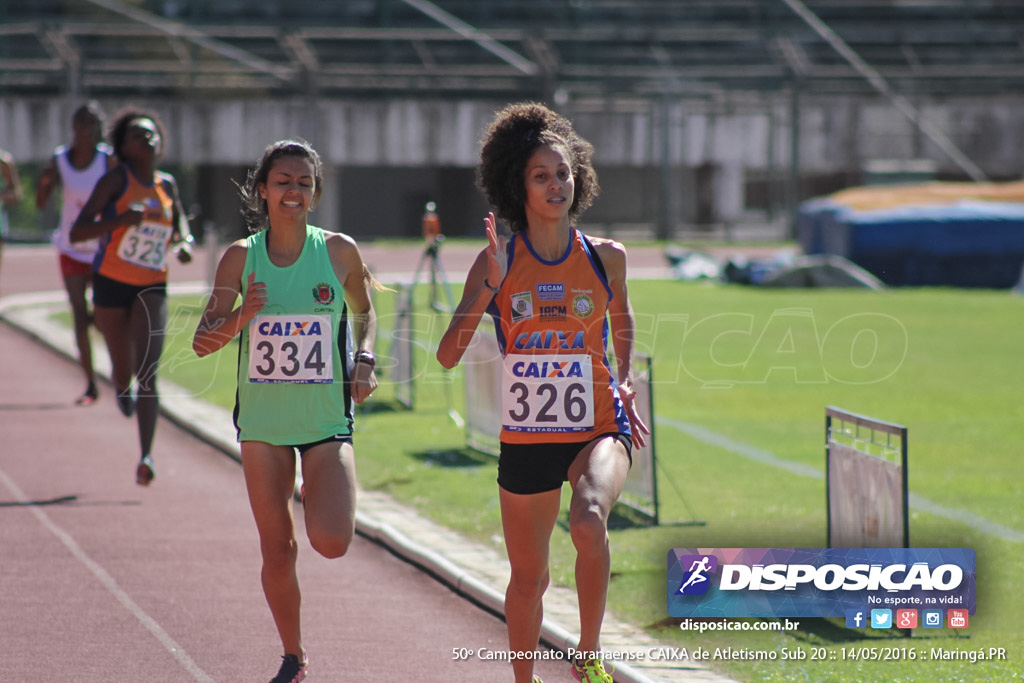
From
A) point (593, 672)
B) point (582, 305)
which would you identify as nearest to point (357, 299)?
point (582, 305)

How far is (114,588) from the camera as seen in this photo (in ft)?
24.7

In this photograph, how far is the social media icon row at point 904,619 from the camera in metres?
6.53

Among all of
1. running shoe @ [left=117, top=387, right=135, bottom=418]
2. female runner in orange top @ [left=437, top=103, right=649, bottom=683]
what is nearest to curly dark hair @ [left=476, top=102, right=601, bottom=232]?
female runner in orange top @ [left=437, top=103, right=649, bottom=683]

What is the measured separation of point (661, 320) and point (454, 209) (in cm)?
3292

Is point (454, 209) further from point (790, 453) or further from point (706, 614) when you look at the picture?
point (706, 614)

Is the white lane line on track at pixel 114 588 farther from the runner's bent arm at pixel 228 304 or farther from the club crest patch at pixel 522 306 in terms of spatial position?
→ the club crest patch at pixel 522 306

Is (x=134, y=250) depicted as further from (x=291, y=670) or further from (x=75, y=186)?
(x=291, y=670)

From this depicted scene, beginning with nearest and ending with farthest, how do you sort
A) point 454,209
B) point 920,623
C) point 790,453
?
1. point 920,623
2. point 790,453
3. point 454,209

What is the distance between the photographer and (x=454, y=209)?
5803 centimetres

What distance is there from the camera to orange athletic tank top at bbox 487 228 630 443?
210 inches

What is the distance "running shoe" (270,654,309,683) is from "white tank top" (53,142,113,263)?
268 inches

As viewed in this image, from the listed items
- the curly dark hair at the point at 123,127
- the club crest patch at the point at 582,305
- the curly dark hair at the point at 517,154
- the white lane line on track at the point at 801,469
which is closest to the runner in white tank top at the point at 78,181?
the curly dark hair at the point at 123,127

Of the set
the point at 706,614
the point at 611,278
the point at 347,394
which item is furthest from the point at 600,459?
the point at 706,614

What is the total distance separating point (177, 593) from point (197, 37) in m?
45.1
